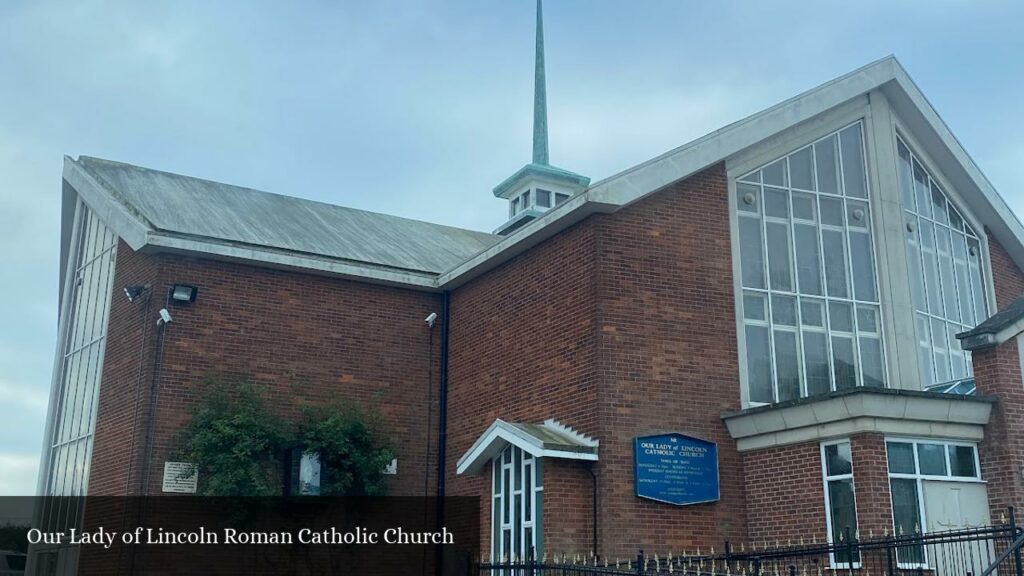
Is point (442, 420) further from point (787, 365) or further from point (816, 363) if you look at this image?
point (816, 363)

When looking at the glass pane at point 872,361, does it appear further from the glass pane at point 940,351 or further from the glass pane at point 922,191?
the glass pane at point 922,191

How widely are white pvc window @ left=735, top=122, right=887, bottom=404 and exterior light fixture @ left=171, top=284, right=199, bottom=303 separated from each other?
894 centimetres

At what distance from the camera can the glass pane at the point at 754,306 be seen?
16469 mm

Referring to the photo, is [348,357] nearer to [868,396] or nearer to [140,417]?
[140,417]

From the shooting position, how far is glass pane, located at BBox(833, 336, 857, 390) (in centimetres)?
1670

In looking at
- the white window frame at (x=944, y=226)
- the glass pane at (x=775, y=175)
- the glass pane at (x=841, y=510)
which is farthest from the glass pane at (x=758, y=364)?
the white window frame at (x=944, y=226)

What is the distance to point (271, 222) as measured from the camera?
20422mm

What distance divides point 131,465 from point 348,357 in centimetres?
410

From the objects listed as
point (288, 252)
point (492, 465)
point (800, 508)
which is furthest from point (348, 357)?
point (800, 508)

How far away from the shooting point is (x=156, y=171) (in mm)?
21938

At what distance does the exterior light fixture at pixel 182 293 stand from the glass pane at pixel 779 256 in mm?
9451

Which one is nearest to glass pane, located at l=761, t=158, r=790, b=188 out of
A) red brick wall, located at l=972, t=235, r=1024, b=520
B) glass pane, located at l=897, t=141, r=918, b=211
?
glass pane, located at l=897, t=141, r=918, b=211

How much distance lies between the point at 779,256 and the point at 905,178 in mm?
3452

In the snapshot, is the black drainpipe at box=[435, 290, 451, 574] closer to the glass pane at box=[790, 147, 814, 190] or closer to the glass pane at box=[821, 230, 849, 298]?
the glass pane at box=[790, 147, 814, 190]
